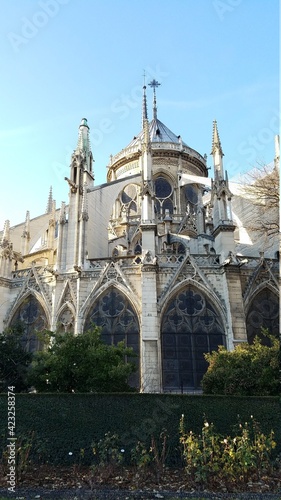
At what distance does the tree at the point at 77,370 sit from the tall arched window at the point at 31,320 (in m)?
5.69

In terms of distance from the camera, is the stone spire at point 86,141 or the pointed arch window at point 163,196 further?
the pointed arch window at point 163,196

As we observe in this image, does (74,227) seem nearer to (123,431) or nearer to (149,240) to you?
(149,240)

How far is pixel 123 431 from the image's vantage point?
10.5 m

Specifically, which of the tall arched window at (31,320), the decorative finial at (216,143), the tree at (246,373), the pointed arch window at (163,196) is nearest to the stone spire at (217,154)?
the decorative finial at (216,143)

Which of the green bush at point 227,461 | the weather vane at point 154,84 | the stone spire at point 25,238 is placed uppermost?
the weather vane at point 154,84

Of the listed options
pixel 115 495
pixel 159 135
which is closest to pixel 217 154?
pixel 159 135

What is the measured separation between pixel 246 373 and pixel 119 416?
5146mm

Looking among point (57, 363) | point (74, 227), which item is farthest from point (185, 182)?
point (57, 363)

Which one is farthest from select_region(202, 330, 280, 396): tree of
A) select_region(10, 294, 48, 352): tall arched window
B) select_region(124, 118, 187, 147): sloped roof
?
select_region(124, 118, 187, 147): sloped roof

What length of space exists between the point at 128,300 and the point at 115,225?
12099 mm

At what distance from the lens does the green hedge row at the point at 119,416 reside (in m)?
10.2

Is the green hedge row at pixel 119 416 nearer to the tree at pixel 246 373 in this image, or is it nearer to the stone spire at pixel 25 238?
the tree at pixel 246 373

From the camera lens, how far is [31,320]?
69.8ft

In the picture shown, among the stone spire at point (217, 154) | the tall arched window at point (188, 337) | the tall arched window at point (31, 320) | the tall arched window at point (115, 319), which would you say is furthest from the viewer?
the stone spire at point (217, 154)
